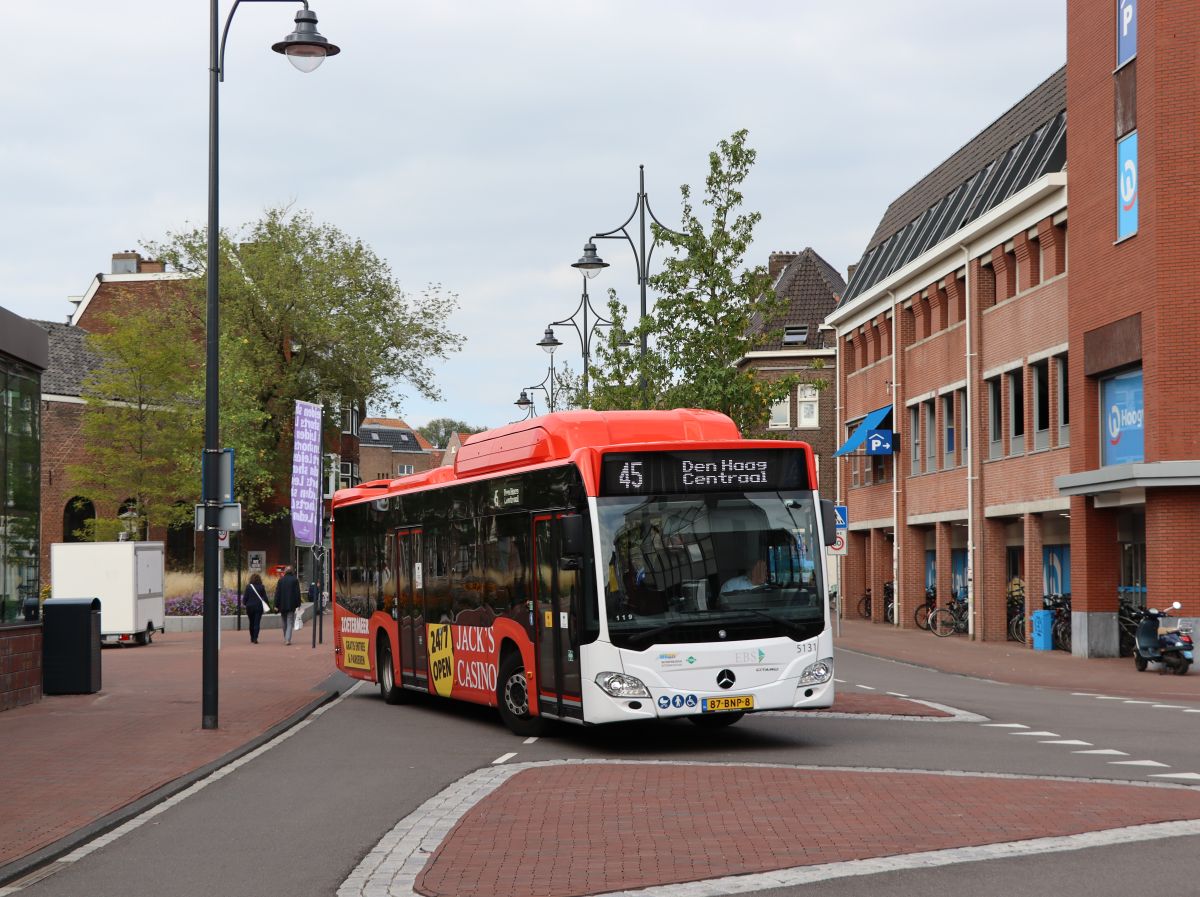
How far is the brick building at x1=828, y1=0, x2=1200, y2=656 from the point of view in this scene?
2872 centimetres

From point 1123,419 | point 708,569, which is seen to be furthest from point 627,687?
point 1123,419

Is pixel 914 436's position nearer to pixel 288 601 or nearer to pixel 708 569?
pixel 288 601

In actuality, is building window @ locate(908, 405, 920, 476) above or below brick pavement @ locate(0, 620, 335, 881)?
above

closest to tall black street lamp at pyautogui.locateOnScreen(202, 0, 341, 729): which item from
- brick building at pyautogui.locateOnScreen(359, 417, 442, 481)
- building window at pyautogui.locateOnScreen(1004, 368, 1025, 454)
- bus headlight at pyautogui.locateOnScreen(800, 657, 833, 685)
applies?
bus headlight at pyautogui.locateOnScreen(800, 657, 833, 685)

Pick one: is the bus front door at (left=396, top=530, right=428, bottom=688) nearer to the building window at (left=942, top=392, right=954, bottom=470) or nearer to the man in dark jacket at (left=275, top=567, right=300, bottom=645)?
the man in dark jacket at (left=275, top=567, right=300, bottom=645)

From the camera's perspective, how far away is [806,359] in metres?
70.4

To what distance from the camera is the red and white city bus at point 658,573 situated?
572 inches

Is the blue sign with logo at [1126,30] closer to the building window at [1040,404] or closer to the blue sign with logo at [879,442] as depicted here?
the building window at [1040,404]

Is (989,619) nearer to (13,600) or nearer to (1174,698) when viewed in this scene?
(1174,698)

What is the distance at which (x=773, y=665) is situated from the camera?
1473 centimetres

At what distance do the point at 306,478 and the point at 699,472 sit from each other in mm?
23750

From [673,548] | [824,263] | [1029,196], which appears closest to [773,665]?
[673,548]

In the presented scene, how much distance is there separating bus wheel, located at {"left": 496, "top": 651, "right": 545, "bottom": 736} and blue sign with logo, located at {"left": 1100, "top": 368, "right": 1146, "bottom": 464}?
1617 cm

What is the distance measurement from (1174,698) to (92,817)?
1603cm
